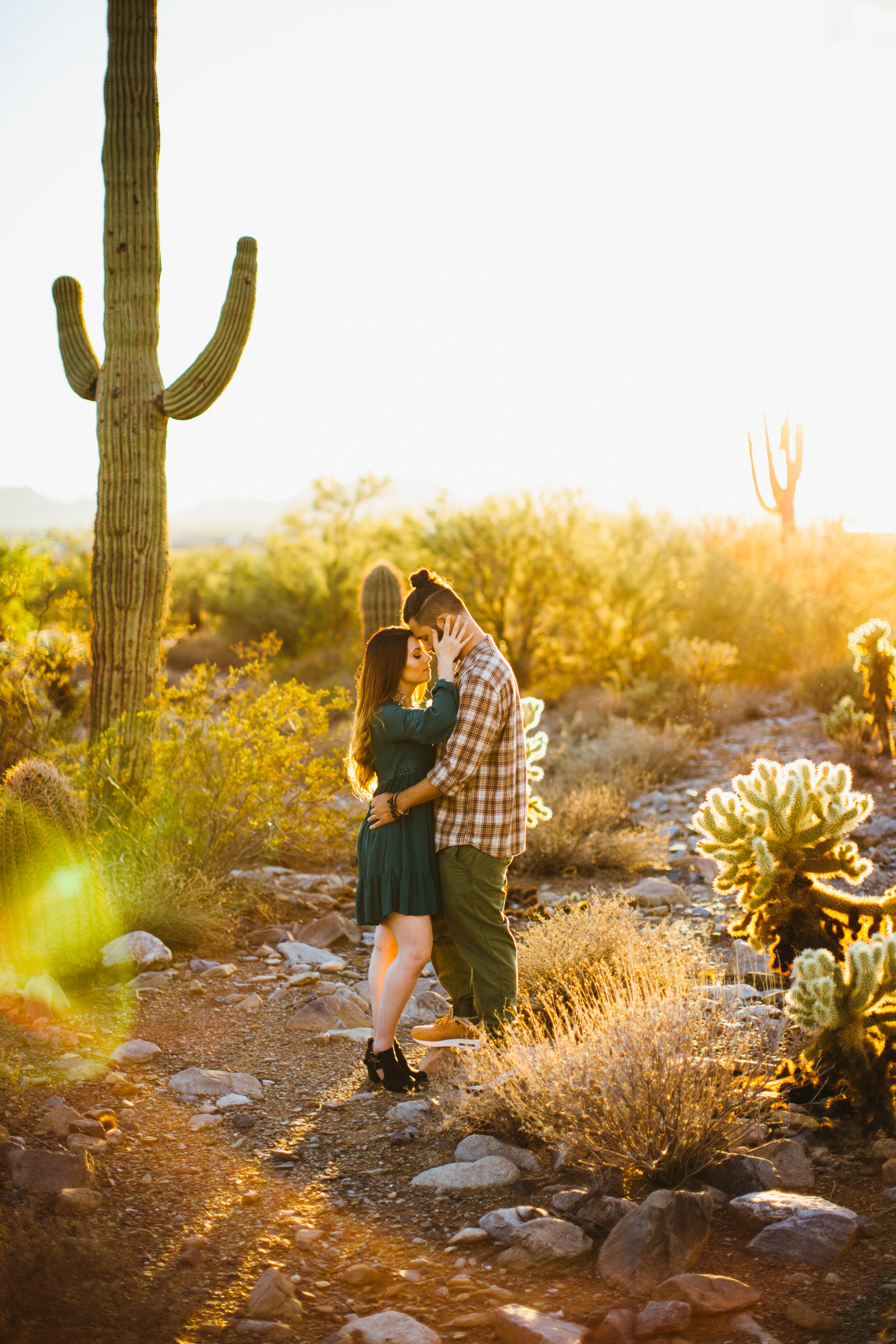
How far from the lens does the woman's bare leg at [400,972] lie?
155 inches

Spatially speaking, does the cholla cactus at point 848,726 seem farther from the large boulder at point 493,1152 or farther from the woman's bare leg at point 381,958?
the large boulder at point 493,1152

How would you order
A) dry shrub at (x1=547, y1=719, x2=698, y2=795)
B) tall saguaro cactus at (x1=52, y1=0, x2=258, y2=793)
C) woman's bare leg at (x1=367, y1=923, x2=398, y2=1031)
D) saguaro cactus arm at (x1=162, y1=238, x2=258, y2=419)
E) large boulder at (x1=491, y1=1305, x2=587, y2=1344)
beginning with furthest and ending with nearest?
dry shrub at (x1=547, y1=719, x2=698, y2=795) < saguaro cactus arm at (x1=162, y1=238, x2=258, y2=419) < tall saguaro cactus at (x1=52, y1=0, x2=258, y2=793) < woman's bare leg at (x1=367, y1=923, x2=398, y2=1031) < large boulder at (x1=491, y1=1305, x2=587, y2=1344)

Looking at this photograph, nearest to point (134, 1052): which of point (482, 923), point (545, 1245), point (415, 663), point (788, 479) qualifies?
point (482, 923)

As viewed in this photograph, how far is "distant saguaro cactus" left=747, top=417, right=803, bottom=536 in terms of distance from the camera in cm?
2264

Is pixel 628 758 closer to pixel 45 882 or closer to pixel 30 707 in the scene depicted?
pixel 30 707

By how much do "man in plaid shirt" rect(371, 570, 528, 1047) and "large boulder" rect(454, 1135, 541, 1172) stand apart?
57 cm

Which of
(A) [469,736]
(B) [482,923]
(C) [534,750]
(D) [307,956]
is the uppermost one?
(A) [469,736]

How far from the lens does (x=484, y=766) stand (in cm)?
406

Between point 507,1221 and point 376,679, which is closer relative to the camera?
point 507,1221

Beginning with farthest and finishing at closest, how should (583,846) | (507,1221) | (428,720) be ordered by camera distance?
1. (583,846)
2. (428,720)
3. (507,1221)

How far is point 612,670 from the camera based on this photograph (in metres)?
15.2

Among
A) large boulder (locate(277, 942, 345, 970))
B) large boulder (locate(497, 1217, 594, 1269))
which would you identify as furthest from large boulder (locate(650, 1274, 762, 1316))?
large boulder (locate(277, 942, 345, 970))

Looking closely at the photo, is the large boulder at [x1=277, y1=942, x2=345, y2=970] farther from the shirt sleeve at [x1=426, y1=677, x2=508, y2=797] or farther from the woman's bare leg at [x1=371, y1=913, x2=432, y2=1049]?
the shirt sleeve at [x1=426, y1=677, x2=508, y2=797]

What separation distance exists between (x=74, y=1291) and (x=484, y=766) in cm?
222
